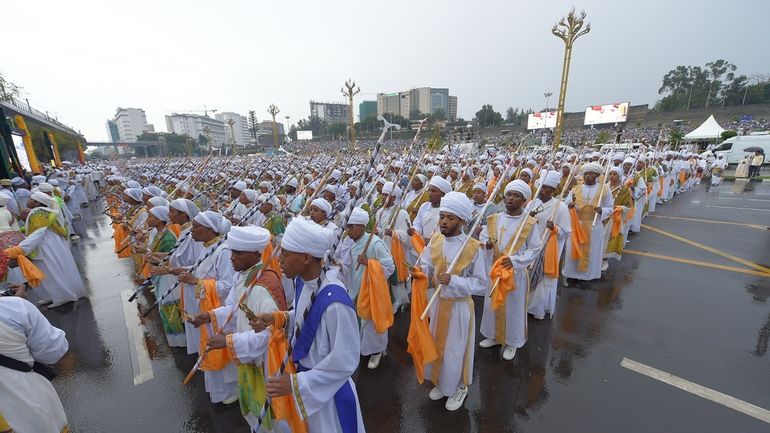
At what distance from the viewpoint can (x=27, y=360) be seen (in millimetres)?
2492

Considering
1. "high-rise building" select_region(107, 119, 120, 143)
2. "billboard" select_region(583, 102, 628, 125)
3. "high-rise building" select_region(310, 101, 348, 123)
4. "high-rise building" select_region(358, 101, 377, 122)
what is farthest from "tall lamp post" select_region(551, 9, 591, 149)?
"high-rise building" select_region(107, 119, 120, 143)

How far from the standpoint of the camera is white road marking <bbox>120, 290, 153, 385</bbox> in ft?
14.8

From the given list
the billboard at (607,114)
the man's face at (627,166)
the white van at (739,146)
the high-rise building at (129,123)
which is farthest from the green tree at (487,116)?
the high-rise building at (129,123)

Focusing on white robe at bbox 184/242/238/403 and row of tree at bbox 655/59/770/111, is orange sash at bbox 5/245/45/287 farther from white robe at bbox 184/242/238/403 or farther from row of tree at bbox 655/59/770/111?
row of tree at bbox 655/59/770/111

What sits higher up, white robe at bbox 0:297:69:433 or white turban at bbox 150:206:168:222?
white turban at bbox 150:206:168:222

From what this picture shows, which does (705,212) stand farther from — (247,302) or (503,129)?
(503,129)

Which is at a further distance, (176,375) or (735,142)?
(735,142)

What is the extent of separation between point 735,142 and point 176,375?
37.4 metres

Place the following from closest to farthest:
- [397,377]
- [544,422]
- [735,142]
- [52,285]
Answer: [544,422] → [397,377] → [52,285] → [735,142]

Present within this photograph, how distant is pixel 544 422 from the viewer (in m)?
3.47

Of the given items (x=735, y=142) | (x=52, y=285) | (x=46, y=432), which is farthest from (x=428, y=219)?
(x=735, y=142)

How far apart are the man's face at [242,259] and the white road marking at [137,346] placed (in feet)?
9.77

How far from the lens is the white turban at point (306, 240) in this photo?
2068 mm

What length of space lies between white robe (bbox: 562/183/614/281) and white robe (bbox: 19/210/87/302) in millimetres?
9402
